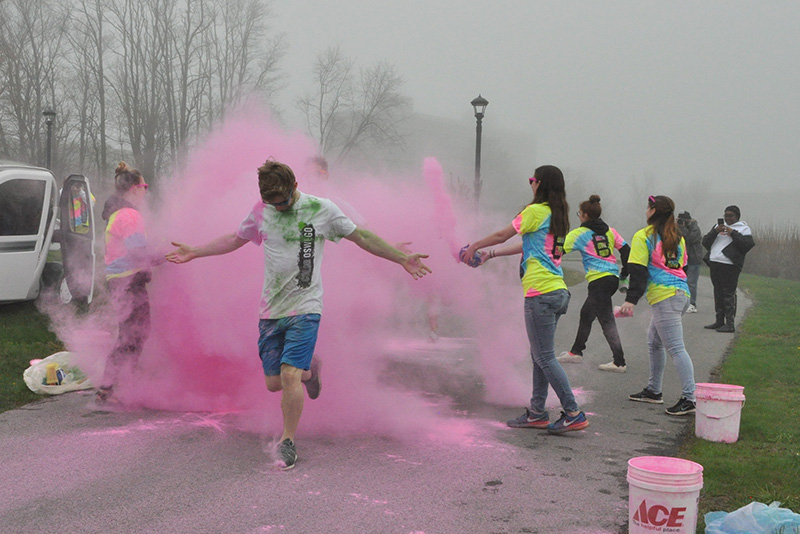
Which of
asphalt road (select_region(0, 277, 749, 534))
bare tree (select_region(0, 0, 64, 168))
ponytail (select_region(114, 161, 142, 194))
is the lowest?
asphalt road (select_region(0, 277, 749, 534))

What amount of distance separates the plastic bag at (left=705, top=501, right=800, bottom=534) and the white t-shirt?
2540 millimetres

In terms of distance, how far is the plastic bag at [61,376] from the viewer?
6.15m

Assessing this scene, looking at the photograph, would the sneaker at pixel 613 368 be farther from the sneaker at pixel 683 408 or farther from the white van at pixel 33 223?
the white van at pixel 33 223

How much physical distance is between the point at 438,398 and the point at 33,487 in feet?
11.0

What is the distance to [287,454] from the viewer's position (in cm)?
425

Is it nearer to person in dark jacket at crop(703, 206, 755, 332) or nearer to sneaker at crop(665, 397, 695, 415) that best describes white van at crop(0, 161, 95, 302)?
sneaker at crop(665, 397, 695, 415)

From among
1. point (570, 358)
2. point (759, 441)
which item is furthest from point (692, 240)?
point (759, 441)

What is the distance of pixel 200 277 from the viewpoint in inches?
226

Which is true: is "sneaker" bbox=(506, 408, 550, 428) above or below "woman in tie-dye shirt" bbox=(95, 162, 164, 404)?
below

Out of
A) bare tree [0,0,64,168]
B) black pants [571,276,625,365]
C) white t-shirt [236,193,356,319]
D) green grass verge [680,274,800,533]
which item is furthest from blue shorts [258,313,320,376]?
Answer: bare tree [0,0,64,168]

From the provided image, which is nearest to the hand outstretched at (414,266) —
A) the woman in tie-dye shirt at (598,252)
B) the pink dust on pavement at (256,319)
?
the pink dust on pavement at (256,319)

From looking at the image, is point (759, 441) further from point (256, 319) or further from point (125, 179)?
point (125, 179)

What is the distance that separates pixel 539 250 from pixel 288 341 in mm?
2037

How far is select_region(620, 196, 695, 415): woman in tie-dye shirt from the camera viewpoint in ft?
19.4
